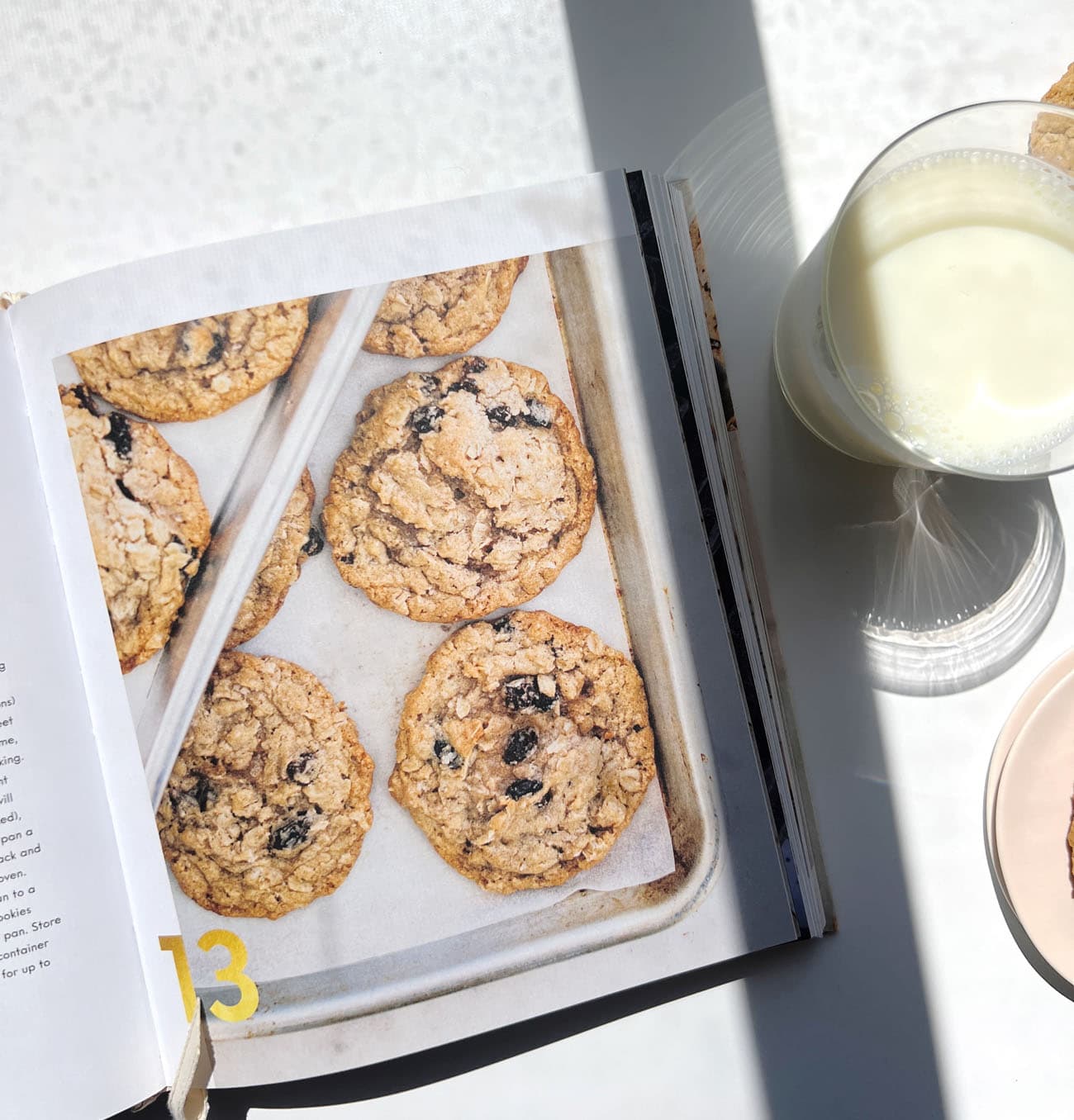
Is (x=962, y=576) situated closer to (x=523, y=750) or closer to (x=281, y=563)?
(x=523, y=750)

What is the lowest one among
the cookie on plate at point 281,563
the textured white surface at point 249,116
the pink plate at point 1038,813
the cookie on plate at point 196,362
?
the pink plate at point 1038,813

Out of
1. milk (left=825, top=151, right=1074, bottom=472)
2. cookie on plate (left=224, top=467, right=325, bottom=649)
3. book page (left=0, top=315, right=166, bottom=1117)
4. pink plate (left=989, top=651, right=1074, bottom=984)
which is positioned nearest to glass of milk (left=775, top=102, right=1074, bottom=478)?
milk (left=825, top=151, right=1074, bottom=472)

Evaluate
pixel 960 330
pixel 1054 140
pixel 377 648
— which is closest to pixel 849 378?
pixel 960 330

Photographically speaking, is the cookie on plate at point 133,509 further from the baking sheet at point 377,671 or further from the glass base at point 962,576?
the glass base at point 962,576

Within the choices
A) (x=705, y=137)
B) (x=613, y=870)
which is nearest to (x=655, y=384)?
(x=705, y=137)

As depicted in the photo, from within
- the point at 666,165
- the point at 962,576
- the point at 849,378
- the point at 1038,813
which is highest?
the point at 666,165

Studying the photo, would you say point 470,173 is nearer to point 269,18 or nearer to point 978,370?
point 269,18

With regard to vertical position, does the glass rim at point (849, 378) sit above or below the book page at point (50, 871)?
above

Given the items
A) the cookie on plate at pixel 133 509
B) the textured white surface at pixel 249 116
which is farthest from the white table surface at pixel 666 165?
the cookie on plate at pixel 133 509
